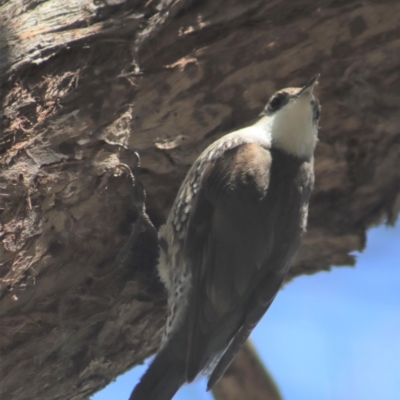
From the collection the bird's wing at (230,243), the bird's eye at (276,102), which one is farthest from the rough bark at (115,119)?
the bird's wing at (230,243)

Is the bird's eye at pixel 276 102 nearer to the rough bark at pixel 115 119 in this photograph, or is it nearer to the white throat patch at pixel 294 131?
the white throat patch at pixel 294 131

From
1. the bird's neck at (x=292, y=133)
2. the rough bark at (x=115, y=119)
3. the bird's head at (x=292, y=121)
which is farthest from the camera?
the bird's neck at (x=292, y=133)

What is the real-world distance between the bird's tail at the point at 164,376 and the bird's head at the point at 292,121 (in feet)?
3.97

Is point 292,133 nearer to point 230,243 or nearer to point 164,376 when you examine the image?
point 230,243

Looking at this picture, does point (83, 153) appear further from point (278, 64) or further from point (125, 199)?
point (278, 64)

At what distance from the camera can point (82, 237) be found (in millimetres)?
3553

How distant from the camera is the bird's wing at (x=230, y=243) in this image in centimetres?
349

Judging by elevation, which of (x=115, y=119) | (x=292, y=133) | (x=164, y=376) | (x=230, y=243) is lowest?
(x=164, y=376)

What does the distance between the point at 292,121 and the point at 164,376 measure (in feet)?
4.86

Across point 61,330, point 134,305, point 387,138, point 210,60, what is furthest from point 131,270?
point 387,138

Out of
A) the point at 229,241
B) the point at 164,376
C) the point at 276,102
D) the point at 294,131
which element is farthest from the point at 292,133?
the point at 164,376

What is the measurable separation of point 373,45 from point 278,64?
52cm

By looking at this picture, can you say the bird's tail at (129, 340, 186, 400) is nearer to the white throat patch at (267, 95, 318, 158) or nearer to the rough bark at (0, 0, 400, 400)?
the rough bark at (0, 0, 400, 400)

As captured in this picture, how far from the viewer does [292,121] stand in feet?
12.4
